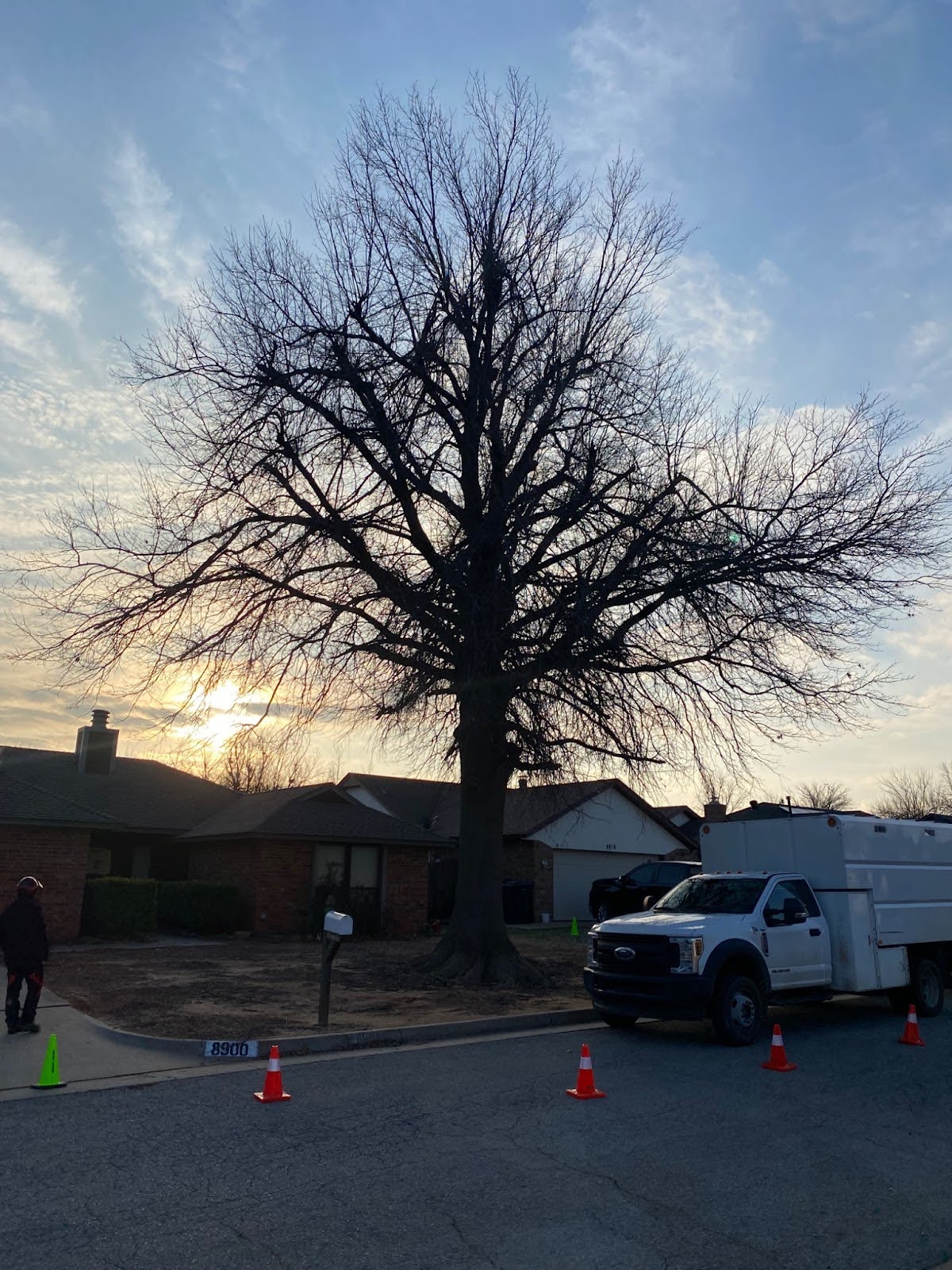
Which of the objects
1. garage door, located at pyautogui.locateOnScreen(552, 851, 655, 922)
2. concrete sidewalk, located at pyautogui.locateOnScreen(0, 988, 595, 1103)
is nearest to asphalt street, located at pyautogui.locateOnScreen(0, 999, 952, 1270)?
concrete sidewalk, located at pyautogui.locateOnScreen(0, 988, 595, 1103)

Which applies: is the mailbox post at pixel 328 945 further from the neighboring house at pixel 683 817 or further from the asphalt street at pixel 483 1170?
the neighboring house at pixel 683 817

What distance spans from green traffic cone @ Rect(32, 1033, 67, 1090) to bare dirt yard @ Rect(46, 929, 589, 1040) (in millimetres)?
1836

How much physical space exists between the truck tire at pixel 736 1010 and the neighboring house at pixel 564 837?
18.8m

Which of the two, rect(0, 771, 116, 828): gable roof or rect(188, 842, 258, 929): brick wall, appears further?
rect(188, 842, 258, 929): brick wall

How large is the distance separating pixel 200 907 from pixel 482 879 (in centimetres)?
1042

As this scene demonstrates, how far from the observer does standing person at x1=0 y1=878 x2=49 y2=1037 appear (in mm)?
10258

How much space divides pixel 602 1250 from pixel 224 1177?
2392 mm

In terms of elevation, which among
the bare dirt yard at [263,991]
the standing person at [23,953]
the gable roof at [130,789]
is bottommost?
the bare dirt yard at [263,991]

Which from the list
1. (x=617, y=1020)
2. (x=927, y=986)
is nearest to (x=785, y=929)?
(x=617, y=1020)

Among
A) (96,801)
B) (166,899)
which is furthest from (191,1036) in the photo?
(96,801)

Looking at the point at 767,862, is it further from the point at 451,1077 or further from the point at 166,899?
the point at 166,899

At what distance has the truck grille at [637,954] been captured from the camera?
1095cm

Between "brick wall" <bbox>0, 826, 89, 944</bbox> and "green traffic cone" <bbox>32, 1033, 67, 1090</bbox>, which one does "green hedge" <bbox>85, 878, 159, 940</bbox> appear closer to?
"brick wall" <bbox>0, 826, 89, 944</bbox>

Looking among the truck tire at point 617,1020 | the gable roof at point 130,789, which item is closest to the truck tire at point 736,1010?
the truck tire at point 617,1020
